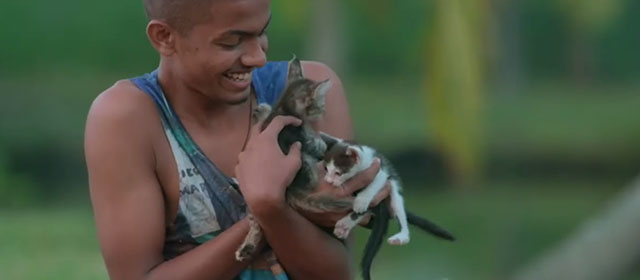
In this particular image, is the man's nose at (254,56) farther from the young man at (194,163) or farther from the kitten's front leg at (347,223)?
the kitten's front leg at (347,223)

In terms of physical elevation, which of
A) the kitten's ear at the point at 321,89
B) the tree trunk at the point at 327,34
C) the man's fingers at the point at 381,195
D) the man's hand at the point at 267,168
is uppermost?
the kitten's ear at the point at 321,89

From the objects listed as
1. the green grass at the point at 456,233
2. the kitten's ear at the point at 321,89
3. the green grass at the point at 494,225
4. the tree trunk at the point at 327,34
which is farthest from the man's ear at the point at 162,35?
the tree trunk at the point at 327,34

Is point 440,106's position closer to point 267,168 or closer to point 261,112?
point 261,112

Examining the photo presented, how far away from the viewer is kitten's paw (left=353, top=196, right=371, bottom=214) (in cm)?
232

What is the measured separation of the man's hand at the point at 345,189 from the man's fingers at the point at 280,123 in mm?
79

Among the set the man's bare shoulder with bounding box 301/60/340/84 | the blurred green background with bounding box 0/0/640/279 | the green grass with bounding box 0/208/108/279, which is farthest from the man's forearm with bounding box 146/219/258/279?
the blurred green background with bounding box 0/0/640/279

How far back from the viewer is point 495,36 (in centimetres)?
742

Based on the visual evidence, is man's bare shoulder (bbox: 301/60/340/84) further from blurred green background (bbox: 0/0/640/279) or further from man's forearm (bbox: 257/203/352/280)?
blurred green background (bbox: 0/0/640/279)

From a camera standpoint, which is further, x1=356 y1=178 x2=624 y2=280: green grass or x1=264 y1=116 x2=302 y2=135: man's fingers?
x1=356 y1=178 x2=624 y2=280: green grass

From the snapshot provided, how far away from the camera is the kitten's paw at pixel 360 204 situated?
2324 millimetres

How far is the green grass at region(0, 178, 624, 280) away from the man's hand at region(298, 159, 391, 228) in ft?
10.5

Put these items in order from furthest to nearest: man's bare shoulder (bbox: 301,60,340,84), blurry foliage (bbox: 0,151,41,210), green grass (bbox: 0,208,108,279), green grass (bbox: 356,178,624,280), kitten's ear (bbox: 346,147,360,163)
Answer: green grass (bbox: 356,178,624,280) < blurry foliage (bbox: 0,151,41,210) < green grass (bbox: 0,208,108,279) < man's bare shoulder (bbox: 301,60,340,84) < kitten's ear (bbox: 346,147,360,163)

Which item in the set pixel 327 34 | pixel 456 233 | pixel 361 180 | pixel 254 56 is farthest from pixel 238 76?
pixel 456 233

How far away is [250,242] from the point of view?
92.0 inches
